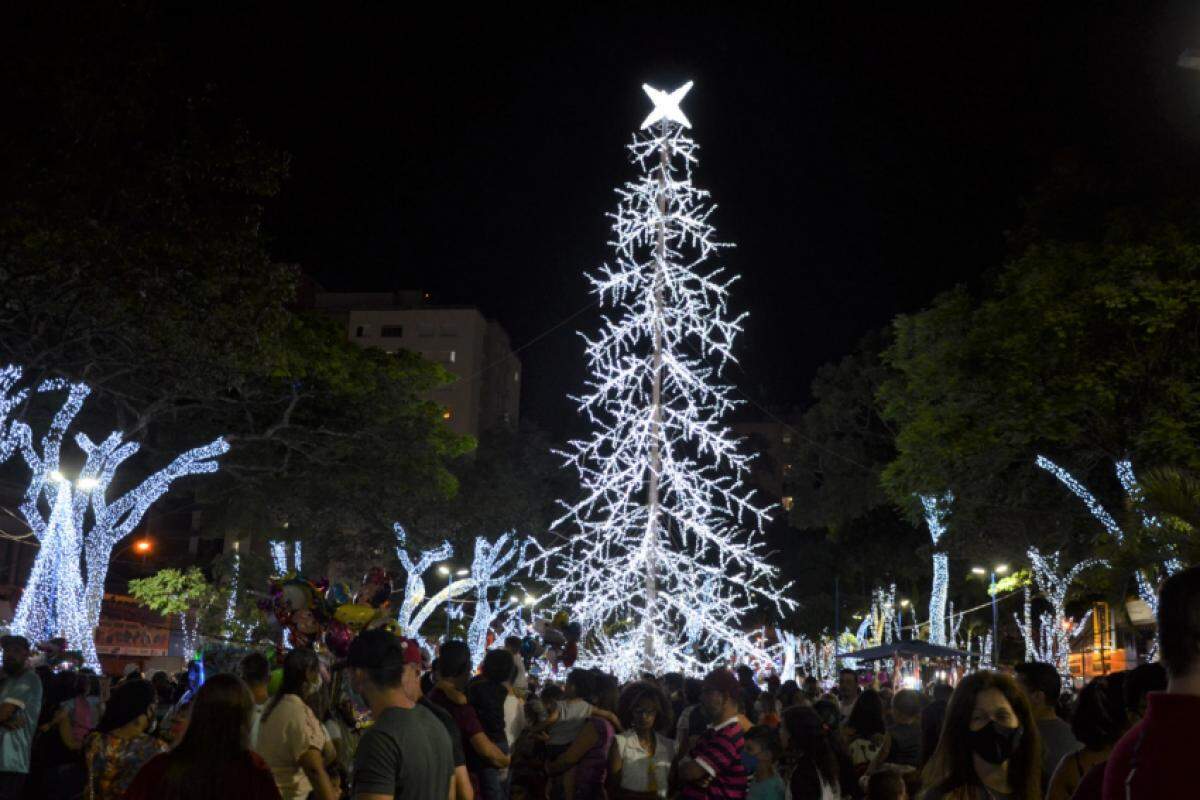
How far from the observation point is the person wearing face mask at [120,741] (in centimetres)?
596

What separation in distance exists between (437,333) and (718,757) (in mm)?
77911

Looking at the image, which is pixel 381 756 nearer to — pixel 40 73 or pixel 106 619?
pixel 40 73

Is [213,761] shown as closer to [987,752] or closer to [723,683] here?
[987,752]

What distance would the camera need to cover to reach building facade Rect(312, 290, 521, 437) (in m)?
82.0

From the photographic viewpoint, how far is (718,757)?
648cm

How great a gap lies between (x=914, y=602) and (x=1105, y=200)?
2923 centimetres

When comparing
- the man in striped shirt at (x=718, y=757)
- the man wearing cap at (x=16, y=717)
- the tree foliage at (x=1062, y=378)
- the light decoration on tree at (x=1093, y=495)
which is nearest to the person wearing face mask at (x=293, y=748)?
the man in striped shirt at (x=718, y=757)

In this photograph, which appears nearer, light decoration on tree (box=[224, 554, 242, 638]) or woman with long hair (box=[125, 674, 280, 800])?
woman with long hair (box=[125, 674, 280, 800])

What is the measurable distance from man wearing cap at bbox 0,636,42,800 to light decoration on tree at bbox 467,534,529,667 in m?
33.7

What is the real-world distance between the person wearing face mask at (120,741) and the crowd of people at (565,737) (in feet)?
0.04

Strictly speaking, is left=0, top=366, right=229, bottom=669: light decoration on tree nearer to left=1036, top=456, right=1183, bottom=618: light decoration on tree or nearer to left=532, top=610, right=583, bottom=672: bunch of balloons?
left=532, top=610, right=583, bottom=672: bunch of balloons

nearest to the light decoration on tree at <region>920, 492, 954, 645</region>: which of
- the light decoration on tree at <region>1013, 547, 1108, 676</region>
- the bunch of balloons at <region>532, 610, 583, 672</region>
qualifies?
the light decoration on tree at <region>1013, 547, 1108, 676</region>

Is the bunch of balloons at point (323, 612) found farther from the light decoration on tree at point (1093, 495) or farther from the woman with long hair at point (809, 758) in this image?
the light decoration on tree at point (1093, 495)

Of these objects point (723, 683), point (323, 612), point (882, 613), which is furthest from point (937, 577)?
point (723, 683)
